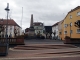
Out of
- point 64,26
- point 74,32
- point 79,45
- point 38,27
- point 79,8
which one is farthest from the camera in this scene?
point 38,27

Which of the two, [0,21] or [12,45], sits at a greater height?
[0,21]

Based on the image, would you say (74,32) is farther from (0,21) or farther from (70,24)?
(0,21)

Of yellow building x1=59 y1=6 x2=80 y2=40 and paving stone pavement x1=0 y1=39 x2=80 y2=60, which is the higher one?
yellow building x1=59 y1=6 x2=80 y2=40

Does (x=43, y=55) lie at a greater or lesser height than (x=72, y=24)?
lesser

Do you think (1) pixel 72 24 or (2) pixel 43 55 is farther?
(1) pixel 72 24

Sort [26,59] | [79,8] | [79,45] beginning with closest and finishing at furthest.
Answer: [26,59] < [79,45] < [79,8]

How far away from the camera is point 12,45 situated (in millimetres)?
25672

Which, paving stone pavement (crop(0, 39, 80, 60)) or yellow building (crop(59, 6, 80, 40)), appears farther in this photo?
yellow building (crop(59, 6, 80, 40))

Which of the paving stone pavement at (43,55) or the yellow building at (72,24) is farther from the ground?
the yellow building at (72,24)

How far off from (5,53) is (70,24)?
44.3 meters

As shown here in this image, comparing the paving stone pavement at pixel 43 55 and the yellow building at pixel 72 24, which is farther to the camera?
the yellow building at pixel 72 24

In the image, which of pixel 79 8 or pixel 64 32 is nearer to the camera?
pixel 79 8

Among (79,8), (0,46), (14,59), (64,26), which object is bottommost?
(14,59)

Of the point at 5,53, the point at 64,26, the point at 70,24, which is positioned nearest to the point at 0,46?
the point at 5,53
